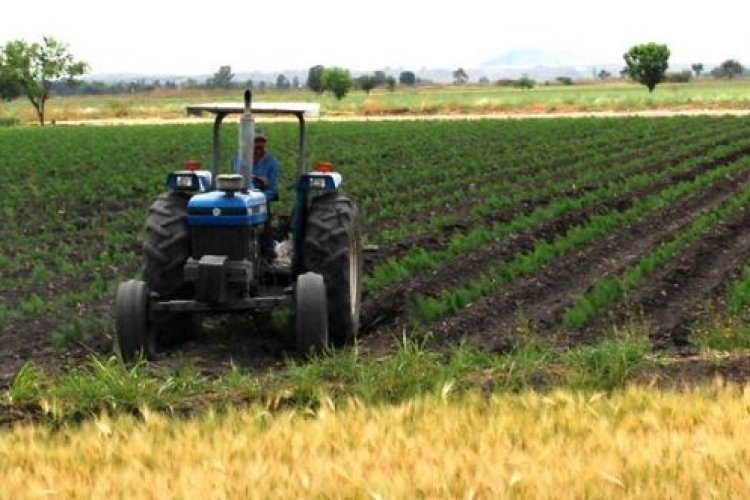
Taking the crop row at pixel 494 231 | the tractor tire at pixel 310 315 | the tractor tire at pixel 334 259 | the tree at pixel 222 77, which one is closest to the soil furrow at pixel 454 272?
the crop row at pixel 494 231

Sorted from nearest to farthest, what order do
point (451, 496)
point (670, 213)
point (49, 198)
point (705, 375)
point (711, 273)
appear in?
point (451, 496), point (705, 375), point (711, 273), point (670, 213), point (49, 198)

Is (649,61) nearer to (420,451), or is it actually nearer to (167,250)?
(167,250)

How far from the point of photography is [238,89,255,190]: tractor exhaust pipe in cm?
903

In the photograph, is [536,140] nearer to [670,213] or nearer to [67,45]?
[670,213]

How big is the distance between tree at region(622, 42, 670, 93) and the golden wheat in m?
110

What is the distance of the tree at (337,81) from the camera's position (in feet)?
397

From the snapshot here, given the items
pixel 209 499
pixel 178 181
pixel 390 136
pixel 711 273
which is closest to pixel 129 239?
pixel 178 181

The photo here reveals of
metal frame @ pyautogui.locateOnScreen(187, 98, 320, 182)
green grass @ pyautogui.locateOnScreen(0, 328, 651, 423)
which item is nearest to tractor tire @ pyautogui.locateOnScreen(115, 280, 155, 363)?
metal frame @ pyautogui.locateOnScreen(187, 98, 320, 182)

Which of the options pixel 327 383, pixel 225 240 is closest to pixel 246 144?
pixel 225 240

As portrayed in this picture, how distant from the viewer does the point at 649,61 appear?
112 metres

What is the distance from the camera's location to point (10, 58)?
95500 mm

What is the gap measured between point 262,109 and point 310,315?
1.99 metres

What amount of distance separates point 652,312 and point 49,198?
47.5 ft

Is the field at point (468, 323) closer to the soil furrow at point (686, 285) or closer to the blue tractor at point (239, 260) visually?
the soil furrow at point (686, 285)
